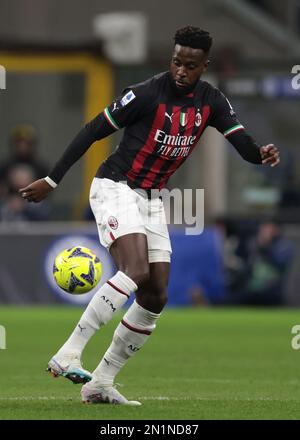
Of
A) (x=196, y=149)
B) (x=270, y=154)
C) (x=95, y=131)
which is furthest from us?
(x=196, y=149)

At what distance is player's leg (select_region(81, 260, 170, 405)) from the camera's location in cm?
902

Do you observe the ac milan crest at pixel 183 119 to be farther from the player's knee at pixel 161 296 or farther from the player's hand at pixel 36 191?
the player's knee at pixel 161 296

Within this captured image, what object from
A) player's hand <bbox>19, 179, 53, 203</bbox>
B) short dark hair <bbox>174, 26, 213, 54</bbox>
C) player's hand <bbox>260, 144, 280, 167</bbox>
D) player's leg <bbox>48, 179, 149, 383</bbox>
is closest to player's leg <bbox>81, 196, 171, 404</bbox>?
player's leg <bbox>48, 179, 149, 383</bbox>

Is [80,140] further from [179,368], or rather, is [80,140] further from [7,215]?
[7,215]

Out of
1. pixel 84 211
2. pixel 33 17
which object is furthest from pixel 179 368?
pixel 33 17

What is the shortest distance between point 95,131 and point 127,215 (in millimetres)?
613

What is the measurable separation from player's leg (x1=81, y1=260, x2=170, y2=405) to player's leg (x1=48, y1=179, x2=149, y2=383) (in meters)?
0.33

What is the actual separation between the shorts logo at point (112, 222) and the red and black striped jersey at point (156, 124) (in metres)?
0.38

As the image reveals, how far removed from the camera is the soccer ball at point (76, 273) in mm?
8750

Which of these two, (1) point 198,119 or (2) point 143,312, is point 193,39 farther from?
(2) point 143,312

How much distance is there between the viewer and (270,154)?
9156 mm

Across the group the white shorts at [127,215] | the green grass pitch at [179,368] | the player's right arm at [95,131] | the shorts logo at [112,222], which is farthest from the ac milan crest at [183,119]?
the green grass pitch at [179,368]

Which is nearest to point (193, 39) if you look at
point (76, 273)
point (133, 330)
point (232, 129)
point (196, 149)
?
point (232, 129)

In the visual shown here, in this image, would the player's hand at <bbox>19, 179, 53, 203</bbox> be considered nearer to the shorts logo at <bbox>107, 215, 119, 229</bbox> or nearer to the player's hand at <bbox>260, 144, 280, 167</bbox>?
the shorts logo at <bbox>107, 215, 119, 229</bbox>
